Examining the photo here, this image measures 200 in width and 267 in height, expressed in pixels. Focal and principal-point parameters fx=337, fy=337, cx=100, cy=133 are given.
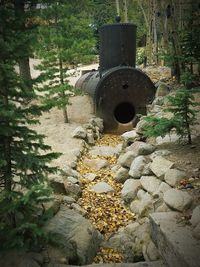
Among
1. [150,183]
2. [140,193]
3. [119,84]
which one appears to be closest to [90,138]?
[119,84]

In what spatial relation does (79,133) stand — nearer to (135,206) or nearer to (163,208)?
(135,206)

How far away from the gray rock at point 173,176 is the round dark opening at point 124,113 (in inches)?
233

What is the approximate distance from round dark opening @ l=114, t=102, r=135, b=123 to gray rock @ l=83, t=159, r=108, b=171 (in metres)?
3.61

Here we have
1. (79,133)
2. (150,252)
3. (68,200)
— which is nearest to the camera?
(150,252)

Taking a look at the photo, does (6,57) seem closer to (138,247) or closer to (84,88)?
(138,247)

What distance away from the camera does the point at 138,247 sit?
15.0 feet

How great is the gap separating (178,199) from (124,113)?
7.37 metres

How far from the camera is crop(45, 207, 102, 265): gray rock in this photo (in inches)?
165

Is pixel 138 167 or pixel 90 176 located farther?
pixel 90 176

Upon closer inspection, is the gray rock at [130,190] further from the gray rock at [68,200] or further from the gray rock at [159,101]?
the gray rock at [159,101]

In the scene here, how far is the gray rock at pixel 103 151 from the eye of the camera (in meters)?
8.70

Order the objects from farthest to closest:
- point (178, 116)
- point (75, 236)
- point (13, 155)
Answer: point (178, 116)
point (75, 236)
point (13, 155)

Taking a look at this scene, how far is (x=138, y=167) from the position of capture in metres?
6.30

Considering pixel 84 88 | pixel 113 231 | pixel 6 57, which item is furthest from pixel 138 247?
pixel 84 88
